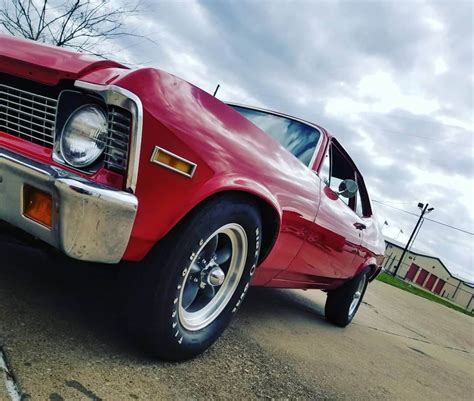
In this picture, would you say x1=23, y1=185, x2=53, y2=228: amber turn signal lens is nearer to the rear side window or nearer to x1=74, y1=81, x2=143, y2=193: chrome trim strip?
Result: x1=74, y1=81, x2=143, y2=193: chrome trim strip

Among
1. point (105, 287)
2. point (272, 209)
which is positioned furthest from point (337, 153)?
point (105, 287)

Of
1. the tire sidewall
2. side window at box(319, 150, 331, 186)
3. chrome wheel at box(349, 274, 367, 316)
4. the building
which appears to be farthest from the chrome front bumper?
the building

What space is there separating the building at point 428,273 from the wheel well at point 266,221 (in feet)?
204

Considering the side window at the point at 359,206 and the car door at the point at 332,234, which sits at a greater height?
the side window at the point at 359,206

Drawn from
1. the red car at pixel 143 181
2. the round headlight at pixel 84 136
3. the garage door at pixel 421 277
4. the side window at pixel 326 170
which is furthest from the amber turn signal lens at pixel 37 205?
the garage door at pixel 421 277

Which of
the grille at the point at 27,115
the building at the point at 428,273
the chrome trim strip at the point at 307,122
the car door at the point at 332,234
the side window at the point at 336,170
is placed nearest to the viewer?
the grille at the point at 27,115

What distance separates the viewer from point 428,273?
62.8m

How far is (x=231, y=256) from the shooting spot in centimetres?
227

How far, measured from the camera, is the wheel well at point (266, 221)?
7.08 ft

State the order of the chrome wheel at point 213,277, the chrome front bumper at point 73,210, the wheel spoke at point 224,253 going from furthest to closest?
the wheel spoke at point 224,253, the chrome wheel at point 213,277, the chrome front bumper at point 73,210

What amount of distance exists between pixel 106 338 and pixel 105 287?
0.79 m

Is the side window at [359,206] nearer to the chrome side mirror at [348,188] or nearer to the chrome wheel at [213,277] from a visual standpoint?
the chrome side mirror at [348,188]

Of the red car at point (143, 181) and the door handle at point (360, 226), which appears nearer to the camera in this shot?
the red car at point (143, 181)

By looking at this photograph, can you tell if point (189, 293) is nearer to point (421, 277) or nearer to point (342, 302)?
point (342, 302)
